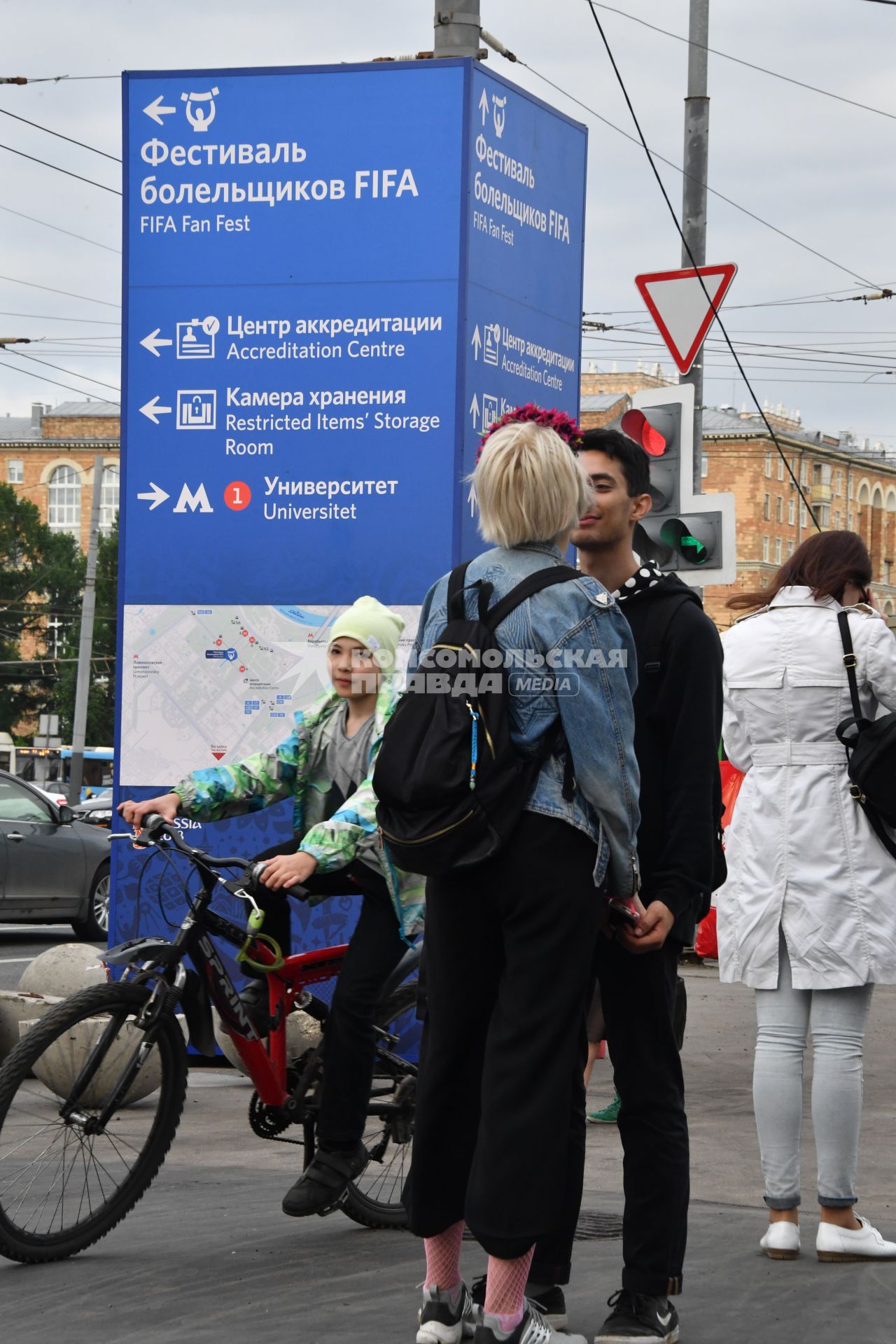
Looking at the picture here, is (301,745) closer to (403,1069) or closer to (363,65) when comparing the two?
(403,1069)

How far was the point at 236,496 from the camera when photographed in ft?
25.9

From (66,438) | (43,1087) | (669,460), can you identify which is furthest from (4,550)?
(43,1087)

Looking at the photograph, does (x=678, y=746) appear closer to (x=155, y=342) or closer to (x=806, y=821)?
(x=806, y=821)

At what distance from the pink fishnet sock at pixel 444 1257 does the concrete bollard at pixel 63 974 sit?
13.7 feet

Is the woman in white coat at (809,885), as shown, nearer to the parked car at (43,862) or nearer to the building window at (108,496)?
the parked car at (43,862)

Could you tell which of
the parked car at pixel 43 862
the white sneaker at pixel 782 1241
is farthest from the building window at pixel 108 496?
the white sneaker at pixel 782 1241

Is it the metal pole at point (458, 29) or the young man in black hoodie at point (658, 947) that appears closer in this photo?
the young man in black hoodie at point (658, 947)

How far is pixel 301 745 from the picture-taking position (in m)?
5.41

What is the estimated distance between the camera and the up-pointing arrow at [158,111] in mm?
7961

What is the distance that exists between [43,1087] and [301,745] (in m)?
1.24

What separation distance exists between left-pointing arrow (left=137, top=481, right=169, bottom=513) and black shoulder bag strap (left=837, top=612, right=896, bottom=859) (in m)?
3.76

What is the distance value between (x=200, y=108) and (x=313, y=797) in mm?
3709

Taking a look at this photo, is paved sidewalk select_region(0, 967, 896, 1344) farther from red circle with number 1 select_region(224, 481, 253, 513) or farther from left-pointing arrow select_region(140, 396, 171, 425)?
left-pointing arrow select_region(140, 396, 171, 425)

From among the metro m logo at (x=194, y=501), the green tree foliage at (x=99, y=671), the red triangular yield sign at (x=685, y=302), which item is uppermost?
the red triangular yield sign at (x=685, y=302)
